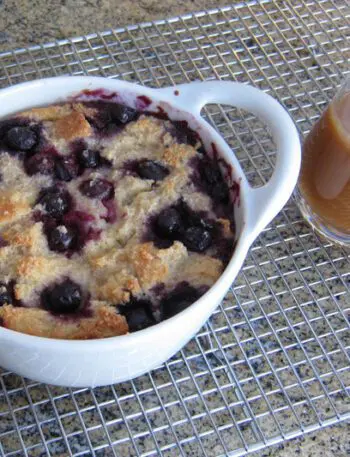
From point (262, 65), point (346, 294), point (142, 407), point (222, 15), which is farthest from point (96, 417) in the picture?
point (222, 15)

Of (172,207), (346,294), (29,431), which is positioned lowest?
(346,294)

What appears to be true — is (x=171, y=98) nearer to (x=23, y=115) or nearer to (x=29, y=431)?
(x=23, y=115)

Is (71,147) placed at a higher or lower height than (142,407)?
higher

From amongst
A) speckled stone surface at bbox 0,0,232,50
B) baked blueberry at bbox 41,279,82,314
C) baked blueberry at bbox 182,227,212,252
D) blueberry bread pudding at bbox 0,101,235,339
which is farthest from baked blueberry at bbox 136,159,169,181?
speckled stone surface at bbox 0,0,232,50

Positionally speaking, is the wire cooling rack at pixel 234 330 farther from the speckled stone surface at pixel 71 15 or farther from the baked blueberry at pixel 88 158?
the baked blueberry at pixel 88 158

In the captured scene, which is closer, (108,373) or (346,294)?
(108,373)

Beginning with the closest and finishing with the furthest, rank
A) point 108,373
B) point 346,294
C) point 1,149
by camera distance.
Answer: point 108,373
point 1,149
point 346,294

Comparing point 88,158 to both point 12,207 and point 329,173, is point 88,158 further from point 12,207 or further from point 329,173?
point 329,173
